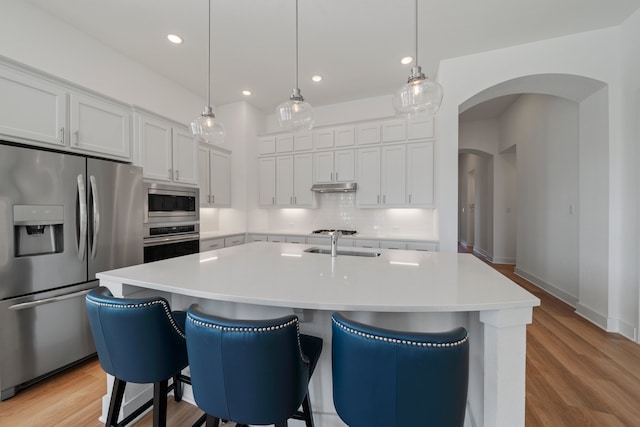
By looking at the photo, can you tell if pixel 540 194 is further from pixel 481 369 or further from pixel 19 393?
pixel 19 393

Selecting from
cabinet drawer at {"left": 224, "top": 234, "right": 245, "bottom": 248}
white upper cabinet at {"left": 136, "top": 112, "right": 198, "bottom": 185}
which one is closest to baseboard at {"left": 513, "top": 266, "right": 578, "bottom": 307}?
cabinet drawer at {"left": 224, "top": 234, "right": 245, "bottom": 248}

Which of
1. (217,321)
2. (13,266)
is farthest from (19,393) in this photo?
(217,321)

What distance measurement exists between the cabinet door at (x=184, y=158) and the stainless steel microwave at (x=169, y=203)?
192 millimetres

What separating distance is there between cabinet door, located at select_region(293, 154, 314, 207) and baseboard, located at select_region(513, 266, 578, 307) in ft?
12.7

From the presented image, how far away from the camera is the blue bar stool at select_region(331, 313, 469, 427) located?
30.3 inches

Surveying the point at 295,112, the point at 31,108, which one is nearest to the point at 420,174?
the point at 295,112

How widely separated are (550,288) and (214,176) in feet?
18.0

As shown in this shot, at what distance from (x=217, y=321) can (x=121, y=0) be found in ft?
10.1

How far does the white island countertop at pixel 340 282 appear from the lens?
1035mm

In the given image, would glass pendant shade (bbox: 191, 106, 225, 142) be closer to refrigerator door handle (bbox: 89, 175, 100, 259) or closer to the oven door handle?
refrigerator door handle (bbox: 89, 175, 100, 259)

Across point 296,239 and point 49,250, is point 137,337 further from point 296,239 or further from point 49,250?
point 296,239

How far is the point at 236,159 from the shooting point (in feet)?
15.3

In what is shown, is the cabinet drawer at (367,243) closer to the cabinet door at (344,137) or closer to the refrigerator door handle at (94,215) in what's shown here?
the cabinet door at (344,137)

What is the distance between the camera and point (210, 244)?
3.75 metres
